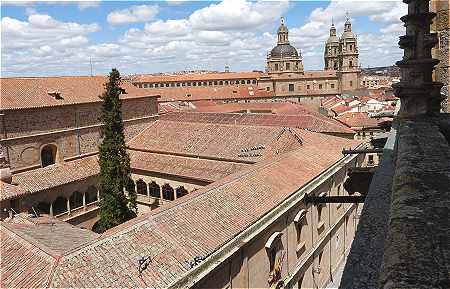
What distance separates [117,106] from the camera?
2325cm

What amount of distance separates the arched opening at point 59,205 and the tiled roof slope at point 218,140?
22.2 feet

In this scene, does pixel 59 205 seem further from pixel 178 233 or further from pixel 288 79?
pixel 288 79

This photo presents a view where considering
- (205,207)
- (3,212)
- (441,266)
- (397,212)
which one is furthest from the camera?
(3,212)

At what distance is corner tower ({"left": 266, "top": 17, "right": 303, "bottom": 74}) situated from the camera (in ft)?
288

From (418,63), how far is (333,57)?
307 ft

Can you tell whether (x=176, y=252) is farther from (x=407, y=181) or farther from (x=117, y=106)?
(x=117, y=106)

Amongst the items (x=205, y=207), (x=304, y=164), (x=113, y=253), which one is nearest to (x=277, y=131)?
(x=304, y=164)

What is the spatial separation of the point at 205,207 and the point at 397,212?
11725 mm

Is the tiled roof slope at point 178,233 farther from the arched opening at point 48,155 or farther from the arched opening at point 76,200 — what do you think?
the arched opening at point 48,155

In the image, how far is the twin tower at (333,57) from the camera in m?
83.9

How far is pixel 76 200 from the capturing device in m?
24.7

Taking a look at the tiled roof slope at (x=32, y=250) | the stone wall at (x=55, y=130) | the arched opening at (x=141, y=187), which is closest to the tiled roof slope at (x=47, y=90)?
the stone wall at (x=55, y=130)

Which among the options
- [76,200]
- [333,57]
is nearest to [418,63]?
[76,200]

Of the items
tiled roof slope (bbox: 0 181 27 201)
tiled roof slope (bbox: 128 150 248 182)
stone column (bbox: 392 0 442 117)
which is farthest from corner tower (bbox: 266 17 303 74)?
stone column (bbox: 392 0 442 117)
